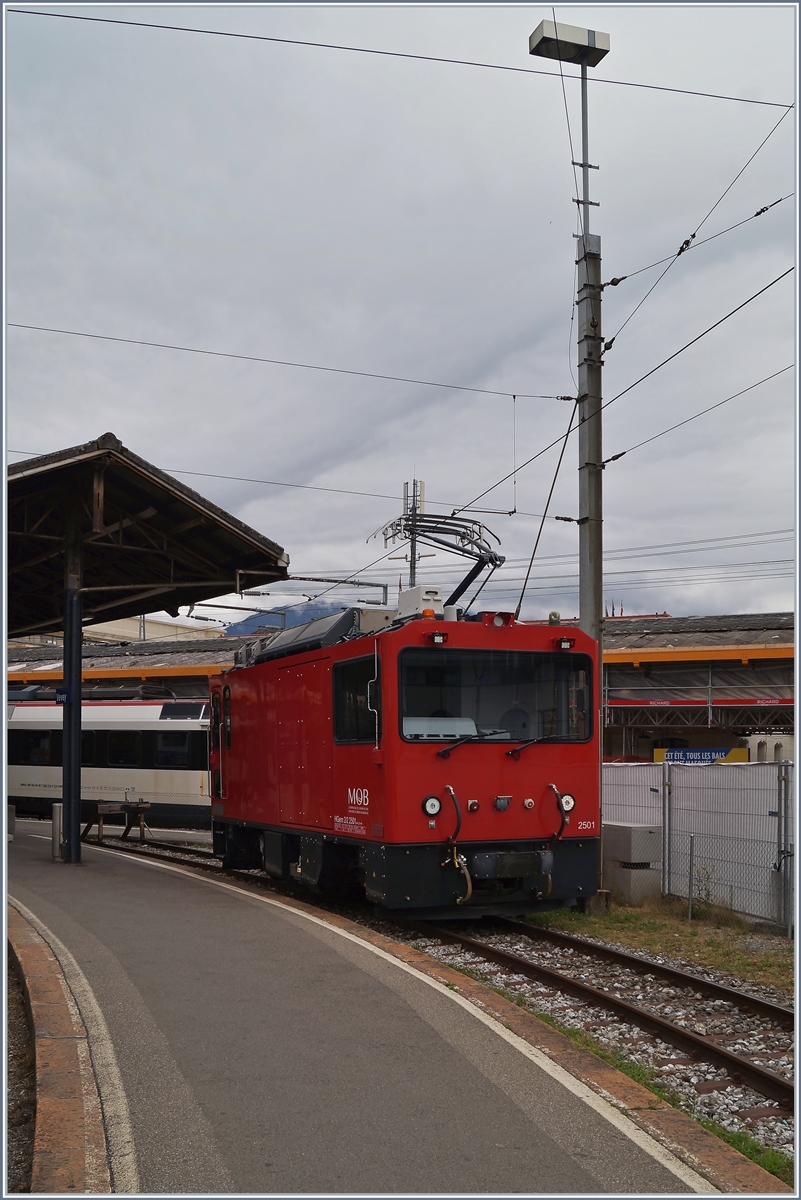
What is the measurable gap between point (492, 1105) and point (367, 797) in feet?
17.2

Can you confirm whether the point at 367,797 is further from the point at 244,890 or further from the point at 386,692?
the point at 244,890

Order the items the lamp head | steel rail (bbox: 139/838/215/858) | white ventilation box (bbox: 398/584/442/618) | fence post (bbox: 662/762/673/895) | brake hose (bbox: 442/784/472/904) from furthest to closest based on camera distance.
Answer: steel rail (bbox: 139/838/215/858), fence post (bbox: 662/762/673/895), the lamp head, white ventilation box (bbox: 398/584/442/618), brake hose (bbox: 442/784/472/904)

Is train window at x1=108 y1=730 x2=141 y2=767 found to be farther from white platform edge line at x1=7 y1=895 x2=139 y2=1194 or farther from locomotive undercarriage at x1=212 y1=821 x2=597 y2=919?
white platform edge line at x1=7 y1=895 x2=139 y2=1194

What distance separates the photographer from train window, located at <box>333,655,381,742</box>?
405 inches

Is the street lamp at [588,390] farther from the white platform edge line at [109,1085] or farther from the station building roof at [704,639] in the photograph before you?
the station building roof at [704,639]

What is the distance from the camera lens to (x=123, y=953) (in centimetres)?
852

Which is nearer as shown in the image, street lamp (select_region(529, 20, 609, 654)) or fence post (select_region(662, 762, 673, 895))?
street lamp (select_region(529, 20, 609, 654))

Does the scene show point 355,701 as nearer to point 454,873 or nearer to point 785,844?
point 454,873

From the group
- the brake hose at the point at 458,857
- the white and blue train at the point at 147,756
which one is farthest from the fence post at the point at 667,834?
the white and blue train at the point at 147,756

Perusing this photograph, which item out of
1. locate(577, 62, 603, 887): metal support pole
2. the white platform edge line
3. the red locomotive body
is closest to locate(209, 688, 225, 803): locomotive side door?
the red locomotive body

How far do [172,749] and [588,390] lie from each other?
15442 millimetres

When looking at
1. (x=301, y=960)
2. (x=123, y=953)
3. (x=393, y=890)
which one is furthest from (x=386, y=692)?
(x=123, y=953)

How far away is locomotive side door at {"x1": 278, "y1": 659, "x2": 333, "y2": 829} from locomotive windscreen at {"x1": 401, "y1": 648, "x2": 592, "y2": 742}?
5.22 ft

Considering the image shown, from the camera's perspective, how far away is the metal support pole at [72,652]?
15859 mm
